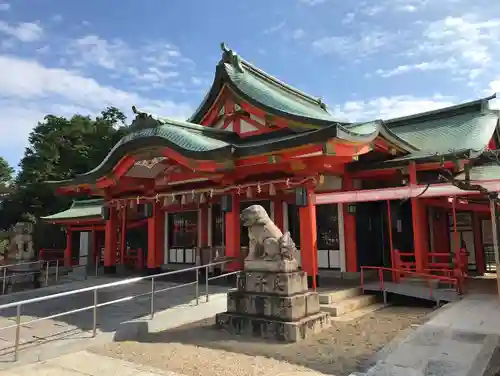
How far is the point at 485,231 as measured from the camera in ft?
51.4

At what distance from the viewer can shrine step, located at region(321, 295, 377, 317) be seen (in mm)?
8409

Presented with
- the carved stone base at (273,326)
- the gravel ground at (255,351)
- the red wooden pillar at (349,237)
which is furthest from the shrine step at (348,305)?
the red wooden pillar at (349,237)

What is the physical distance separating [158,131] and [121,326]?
17.7 ft

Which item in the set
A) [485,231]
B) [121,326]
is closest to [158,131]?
[121,326]

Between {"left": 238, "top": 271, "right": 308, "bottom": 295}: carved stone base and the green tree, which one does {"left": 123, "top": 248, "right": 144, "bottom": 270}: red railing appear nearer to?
{"left": 238, "top": 271, "right": 308, "bottom": 295}: carved stone base

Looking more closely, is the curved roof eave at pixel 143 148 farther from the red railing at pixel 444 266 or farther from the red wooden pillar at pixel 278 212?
the red railing at pixel 444 266

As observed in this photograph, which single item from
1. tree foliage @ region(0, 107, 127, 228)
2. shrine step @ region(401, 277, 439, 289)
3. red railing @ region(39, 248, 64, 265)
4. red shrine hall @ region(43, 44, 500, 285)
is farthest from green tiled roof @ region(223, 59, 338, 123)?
tree foliage @ region(0, 107, 127, 228)

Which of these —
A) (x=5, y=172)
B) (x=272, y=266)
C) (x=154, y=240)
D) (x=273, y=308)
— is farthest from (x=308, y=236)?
(x=5, y=172)

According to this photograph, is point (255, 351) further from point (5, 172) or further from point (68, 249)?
point (5, 172)

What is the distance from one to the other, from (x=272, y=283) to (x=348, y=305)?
252cm

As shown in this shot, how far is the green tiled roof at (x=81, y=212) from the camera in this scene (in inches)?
757

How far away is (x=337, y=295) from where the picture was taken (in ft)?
29.9

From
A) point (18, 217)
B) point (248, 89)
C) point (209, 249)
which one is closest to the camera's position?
point (248, 89)

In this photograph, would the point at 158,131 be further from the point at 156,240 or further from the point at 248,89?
the point at 156,240
